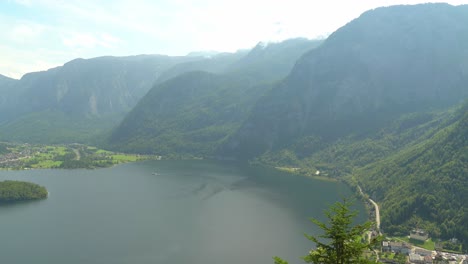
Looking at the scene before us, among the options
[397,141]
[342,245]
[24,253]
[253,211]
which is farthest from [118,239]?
[397,141]

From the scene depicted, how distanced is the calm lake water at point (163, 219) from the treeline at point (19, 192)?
3841 mm

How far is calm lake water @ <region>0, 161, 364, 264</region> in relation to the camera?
77750 millimetres

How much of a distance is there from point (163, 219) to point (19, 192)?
51.2 m

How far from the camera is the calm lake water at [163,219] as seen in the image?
7775cm

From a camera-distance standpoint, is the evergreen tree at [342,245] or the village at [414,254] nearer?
the evergreen tree at [342,245]

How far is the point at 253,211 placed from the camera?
110 metres

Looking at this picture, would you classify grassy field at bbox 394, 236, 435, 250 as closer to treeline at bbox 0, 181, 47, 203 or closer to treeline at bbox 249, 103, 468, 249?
treeline at bbox 249, 103, 468, 249

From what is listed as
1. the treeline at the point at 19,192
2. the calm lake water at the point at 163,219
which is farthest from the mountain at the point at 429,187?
the treeline at the point at 19,192

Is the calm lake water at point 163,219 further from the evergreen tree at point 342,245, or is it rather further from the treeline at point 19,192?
the evergreen tree at point 342,245

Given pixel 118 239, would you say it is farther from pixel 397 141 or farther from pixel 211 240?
pixel 397 141

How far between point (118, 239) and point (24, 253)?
59.3ft

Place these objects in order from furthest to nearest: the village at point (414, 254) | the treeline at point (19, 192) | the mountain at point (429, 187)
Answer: the treeline at point (19, 192) → the mountain at point (429, 187) → the village at point (414, 254)

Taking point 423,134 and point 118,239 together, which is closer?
point 118,239

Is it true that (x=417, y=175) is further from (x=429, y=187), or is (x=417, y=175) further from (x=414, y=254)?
(x=414, y=254)
